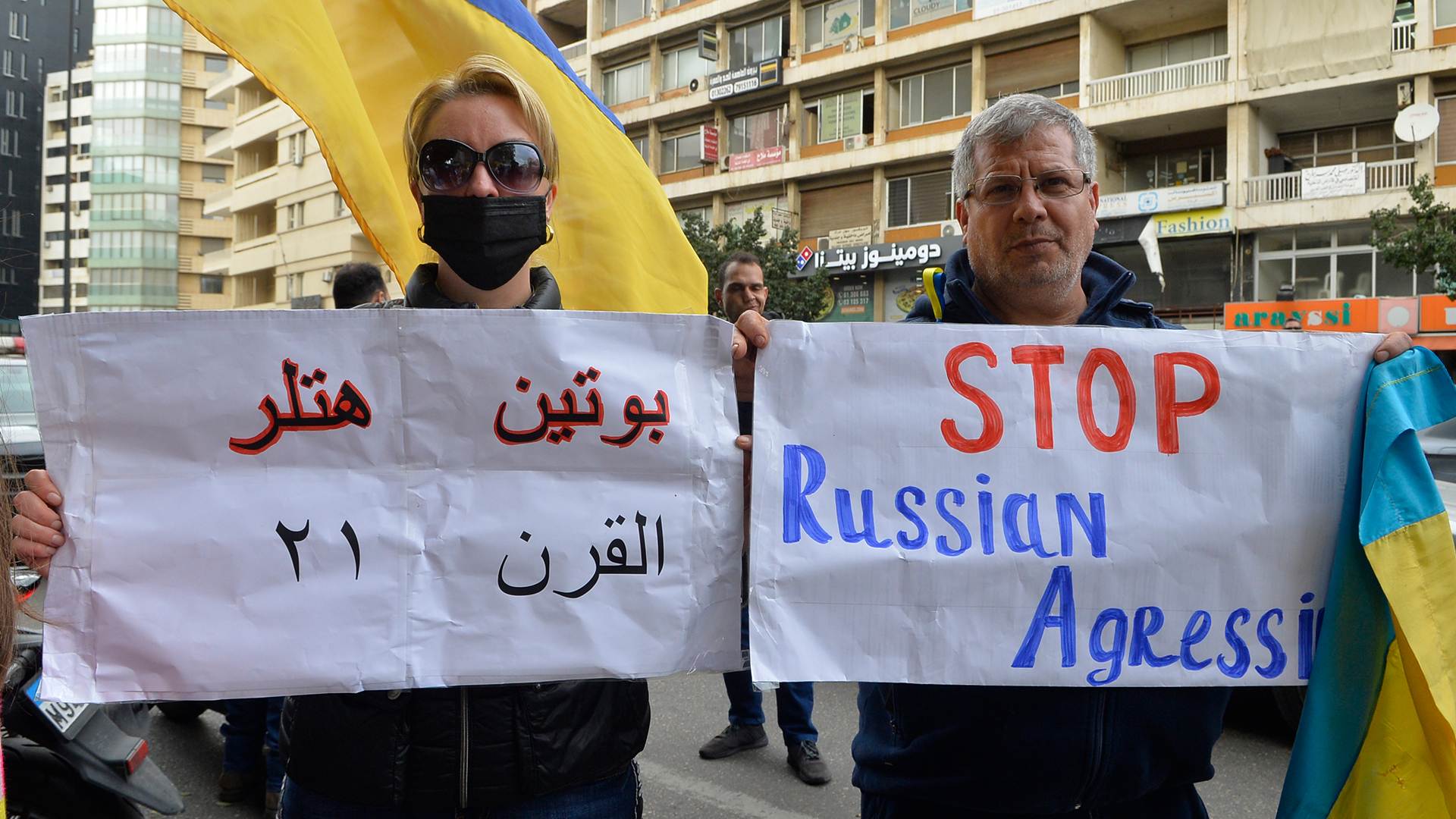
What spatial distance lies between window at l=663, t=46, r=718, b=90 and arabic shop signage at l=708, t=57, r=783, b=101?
1262 mm

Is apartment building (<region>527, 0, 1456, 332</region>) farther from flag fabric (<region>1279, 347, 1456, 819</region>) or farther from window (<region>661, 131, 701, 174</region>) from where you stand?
flag fabric (<region>1279, 347, 1456, 819</region>)

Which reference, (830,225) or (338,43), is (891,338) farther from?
(830,225)

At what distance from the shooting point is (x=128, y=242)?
63500 millimetres

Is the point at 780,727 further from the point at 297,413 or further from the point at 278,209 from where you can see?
the point at 278,209

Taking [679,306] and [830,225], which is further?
[830,225]

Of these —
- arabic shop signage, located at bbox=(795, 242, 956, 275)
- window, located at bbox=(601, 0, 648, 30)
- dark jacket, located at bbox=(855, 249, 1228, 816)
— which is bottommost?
dark jacket, located at bbox=(855, 249, 1228, 816)

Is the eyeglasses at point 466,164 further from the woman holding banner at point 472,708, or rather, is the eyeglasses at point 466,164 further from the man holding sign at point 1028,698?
the man holding sign at point 1028,698

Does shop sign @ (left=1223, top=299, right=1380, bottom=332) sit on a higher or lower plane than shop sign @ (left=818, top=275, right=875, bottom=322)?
lower

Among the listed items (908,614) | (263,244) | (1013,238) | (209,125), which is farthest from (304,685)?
(209,125)

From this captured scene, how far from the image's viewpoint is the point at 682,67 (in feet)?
104

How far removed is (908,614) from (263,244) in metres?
46.3

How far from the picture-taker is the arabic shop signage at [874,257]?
2520 cm

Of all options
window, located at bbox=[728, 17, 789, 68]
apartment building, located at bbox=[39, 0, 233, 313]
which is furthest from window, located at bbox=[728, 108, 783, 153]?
apartment building, located at bbox=[39, 0, 233, 313]

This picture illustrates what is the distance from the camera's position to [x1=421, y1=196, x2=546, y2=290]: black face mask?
1.79 meters
